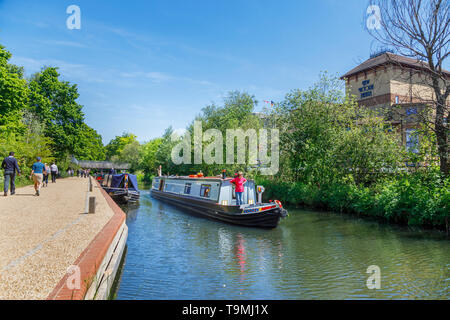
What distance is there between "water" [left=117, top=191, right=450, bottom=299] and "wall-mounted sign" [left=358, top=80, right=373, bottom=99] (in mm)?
28355

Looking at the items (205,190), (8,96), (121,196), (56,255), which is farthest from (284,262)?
(8,96)

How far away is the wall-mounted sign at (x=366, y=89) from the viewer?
38.4 meters

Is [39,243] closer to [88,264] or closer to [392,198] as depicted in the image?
[88,264]

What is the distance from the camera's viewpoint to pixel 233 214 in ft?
47.6

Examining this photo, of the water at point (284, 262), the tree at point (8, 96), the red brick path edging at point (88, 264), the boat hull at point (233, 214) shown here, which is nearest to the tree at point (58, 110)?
the tree at point (8, 96)

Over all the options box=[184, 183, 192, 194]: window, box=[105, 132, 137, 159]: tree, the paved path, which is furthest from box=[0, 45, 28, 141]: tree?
box=[105, 132, 137, 159]: tree

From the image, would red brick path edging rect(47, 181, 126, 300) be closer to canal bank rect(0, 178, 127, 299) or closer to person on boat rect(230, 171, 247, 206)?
canal bank rect(0, 178, 127, 299)

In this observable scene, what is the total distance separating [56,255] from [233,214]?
940 cm

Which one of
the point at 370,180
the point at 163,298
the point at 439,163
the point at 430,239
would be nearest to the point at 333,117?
the point at 370,180

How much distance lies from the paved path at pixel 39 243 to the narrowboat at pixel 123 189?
32.8 feet

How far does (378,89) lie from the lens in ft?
121

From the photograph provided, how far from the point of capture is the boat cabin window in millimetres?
17609

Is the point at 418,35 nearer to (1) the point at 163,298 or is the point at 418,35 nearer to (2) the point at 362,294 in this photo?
(2) the point at 362,294

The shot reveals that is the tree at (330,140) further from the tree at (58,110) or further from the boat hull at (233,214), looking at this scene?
the tree at (58,110)
